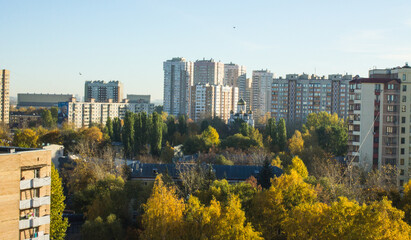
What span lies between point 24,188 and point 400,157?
77.3 feet

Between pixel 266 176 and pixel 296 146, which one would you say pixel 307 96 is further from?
pixel 266 176

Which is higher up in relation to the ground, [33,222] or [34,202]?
[34,202]

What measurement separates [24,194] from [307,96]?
190 ft

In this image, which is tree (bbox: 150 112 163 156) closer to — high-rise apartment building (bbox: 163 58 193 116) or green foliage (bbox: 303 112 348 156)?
green foliage (bbox: 303 112 348 156)

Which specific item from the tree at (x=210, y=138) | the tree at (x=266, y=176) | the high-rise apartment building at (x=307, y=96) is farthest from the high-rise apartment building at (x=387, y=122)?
the high-rise apartment building at (x=307, y=96)

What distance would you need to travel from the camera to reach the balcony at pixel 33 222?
42.8 feet

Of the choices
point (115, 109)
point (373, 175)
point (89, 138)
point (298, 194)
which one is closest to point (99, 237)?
point (298, 194)

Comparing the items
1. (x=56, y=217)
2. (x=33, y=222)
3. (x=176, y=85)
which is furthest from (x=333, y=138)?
(x=176, y=85)

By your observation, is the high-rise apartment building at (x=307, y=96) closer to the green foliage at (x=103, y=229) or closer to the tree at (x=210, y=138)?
the tree at (x=210, y=138)

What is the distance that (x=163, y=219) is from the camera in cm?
2003

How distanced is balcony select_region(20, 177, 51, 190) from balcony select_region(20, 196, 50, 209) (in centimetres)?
33

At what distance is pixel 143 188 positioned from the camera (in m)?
26.5

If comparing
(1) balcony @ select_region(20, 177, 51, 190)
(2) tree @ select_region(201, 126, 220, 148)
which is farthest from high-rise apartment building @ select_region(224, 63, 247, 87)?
(1) balcony @ select_region(20, 177, 51, 190)

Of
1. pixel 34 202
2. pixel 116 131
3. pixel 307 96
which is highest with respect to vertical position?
pixel 307 96
